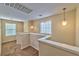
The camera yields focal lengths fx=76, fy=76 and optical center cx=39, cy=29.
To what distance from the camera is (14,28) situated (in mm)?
6289

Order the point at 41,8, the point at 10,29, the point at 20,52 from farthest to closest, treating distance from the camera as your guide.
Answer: the point at 10,29
the point at 20,52
the point at 41,8

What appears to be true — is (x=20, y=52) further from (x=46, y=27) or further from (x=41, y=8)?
(x=41, y=8)

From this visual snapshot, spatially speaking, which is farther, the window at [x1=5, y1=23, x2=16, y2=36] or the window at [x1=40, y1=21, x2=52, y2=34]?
the window at [x1=5, y1=23, x2=16, y2=36]

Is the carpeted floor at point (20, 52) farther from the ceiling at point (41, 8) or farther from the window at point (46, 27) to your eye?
the ceiling at point (41, 8)

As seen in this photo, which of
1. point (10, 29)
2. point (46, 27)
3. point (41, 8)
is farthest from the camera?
point (10, 29)

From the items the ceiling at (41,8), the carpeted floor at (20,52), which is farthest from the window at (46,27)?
the carpeted floor at (20,52)

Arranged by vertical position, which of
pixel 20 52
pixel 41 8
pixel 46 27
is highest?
pixel 41 8

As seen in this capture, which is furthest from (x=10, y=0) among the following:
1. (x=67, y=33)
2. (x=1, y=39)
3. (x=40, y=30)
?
(x=1, y=39)

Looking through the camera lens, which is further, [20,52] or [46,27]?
[46,27]

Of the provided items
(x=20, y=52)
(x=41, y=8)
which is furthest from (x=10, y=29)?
(x=41, y=8)

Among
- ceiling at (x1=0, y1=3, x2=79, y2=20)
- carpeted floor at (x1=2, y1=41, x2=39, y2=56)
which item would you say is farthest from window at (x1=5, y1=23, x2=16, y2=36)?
ceiling at (x1=0, y1=3, x2=79, y2=20)

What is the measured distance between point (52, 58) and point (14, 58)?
65cm

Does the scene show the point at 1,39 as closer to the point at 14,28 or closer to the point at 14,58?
the point at 14,28

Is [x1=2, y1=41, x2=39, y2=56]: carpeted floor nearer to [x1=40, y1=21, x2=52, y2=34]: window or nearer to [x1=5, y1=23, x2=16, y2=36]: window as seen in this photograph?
[x1=40, y1=21, x2=52, y2=34]: window
